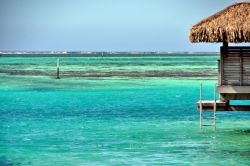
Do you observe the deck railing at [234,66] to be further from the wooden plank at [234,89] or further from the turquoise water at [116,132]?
the turquoise water at [116,132]

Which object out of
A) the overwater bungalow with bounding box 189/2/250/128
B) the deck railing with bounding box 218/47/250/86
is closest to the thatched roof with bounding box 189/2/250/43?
the overwater bungalow with bounding box 189/2/250/128

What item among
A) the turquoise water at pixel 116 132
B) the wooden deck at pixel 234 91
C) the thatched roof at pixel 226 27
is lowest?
the turquoise water at pixel 116 132

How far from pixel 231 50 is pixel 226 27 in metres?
0.66

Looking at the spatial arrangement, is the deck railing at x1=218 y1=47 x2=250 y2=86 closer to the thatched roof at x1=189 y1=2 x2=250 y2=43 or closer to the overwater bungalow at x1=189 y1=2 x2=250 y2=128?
the overwater bungalow at x1=189 y1=2 x2=250 y2=128

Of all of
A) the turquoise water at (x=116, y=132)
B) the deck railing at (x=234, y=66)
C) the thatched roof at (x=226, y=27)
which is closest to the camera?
the turquoise water at (x=116, y=132)

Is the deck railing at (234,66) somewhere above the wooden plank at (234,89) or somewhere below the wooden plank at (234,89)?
above

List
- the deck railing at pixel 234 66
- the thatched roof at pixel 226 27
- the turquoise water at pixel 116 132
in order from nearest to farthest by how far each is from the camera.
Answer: the turquoise water at pixel 116 132 → the thatched roof at pixel 226 27 → the deck railing at pixel 234 66

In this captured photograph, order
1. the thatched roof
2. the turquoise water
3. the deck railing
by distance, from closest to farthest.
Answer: the turquoise water
the thatched roof
the deck railing

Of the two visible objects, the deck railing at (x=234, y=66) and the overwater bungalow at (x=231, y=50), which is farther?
the deck railing at (x=234, y=66)

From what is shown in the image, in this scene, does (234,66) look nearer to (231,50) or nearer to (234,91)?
(231,50)

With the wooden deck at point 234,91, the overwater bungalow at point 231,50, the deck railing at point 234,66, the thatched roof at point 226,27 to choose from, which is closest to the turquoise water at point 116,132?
the wooden deck at point 234,91

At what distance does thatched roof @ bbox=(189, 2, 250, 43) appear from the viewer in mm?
18703

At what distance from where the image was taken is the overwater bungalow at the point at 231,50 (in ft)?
61.6

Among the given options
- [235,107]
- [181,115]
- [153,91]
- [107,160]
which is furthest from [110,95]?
[107,160]
